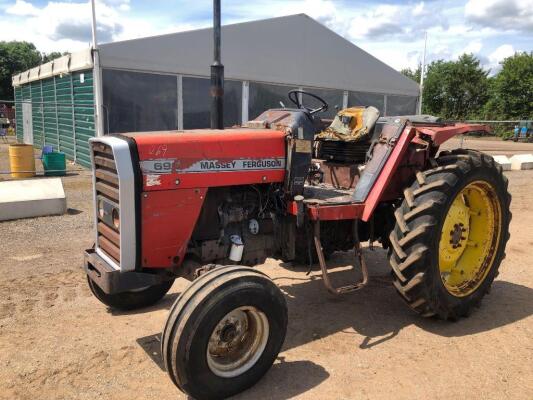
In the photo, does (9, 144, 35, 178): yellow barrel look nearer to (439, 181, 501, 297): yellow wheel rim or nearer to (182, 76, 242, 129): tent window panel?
(182, 76, 242, 129): tent window panel

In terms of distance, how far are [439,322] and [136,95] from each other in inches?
378

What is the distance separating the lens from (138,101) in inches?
462

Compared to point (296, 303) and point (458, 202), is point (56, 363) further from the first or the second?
point (458, 202)

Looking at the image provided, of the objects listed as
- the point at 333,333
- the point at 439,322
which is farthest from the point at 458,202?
the point at 333,333

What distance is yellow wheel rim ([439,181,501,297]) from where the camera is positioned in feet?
13.7

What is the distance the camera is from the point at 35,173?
1128 cm

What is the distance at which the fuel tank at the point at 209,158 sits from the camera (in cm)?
312

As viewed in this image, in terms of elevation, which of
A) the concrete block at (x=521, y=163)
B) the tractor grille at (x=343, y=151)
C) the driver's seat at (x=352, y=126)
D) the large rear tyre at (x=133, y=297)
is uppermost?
the driver's seat at (x=352, y=126)

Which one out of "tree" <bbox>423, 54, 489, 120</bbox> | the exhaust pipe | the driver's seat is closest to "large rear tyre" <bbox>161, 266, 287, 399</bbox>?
the driver's seat

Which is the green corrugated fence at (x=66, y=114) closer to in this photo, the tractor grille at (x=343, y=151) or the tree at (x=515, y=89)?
the tractor grille at (x=343, y=151)

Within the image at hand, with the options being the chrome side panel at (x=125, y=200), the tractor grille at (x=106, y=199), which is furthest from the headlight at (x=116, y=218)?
→ the chrome side panel at (x=125, y=200)

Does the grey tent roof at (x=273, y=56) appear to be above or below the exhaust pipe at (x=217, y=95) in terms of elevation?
above

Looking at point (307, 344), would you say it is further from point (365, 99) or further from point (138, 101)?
point (365, 99)

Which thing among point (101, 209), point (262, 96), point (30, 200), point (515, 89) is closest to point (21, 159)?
point (30, 200)
